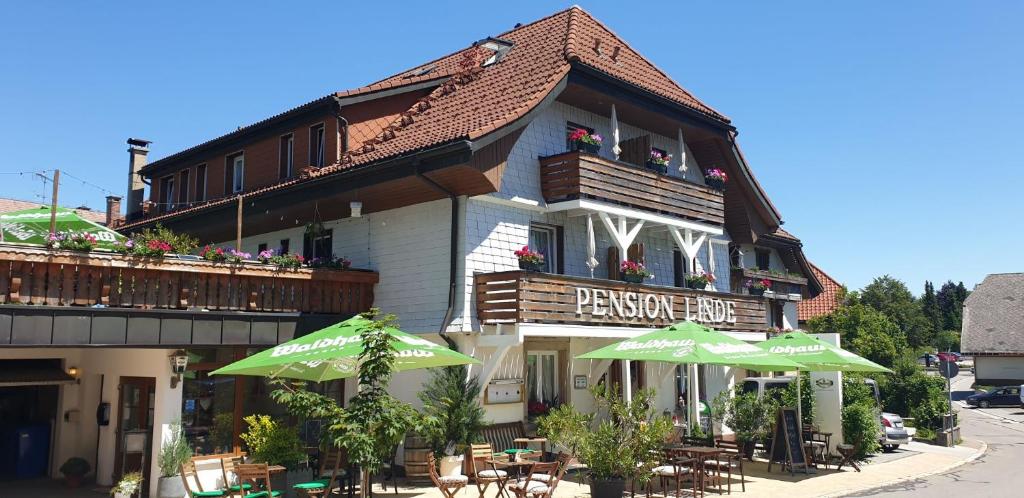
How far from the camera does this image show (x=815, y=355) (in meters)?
15.7

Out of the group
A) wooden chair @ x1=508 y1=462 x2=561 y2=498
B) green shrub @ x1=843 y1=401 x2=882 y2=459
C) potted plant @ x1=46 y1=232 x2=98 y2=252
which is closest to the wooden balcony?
wooden chair @ x1=508 y1=462 x2=561 y2=498

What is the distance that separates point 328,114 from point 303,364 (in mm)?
8645

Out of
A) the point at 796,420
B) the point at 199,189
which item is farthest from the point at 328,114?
the point at 796,420

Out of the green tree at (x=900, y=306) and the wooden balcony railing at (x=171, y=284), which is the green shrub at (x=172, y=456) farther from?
Result: the green tree at (x=900, y=306)

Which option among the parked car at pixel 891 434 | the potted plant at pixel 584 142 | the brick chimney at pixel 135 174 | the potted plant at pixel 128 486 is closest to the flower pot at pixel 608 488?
the potted plant at pixel 128 486

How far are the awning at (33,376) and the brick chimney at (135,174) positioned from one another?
449 inches

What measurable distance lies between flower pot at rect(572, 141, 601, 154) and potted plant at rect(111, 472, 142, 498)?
33.3ft

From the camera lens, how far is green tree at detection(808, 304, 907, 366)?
1174 inches

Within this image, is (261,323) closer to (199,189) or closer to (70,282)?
(70,282)

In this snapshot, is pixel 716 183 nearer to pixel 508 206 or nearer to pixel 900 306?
pixel 508 206

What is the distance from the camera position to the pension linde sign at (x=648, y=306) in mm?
16609

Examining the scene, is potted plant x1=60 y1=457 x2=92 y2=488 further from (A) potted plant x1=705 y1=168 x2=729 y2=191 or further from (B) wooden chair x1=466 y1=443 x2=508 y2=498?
(A) potted plant x1=705 y1=168 x2=729 y2=191

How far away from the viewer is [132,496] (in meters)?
13.2

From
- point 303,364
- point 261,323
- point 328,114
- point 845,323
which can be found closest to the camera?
point 303,364
